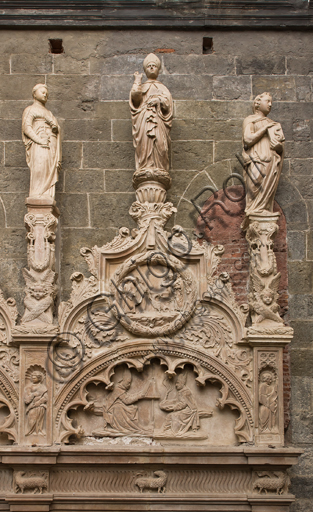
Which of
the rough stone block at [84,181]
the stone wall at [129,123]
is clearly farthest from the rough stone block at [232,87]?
the rough stone block at [84,181]

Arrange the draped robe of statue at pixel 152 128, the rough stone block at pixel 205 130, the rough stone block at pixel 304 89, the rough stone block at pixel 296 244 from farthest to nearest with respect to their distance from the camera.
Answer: the rough stone block at pixel 304 89 < the rough stone block at pixel 205 130 < the rough stone block at pixel 296 244 < the draped robe of statue at pixel 152 128

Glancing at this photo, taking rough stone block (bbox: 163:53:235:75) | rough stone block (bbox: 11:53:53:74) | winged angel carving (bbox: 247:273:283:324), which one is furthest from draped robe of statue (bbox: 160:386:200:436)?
rough stone block (bbox: 11:53:53:74)

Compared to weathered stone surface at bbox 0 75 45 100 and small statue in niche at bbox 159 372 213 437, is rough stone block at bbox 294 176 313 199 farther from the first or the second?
weathered stone surface at bbox 0 75 45 100

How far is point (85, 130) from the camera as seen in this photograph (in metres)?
8.59

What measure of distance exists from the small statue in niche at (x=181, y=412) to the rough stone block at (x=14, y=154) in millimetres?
2749

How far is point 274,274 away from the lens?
25.0ft

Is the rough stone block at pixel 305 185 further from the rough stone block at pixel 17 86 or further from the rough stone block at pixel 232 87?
the rough stone block at pixel 17 86

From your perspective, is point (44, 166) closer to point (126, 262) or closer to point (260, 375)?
point (126, 262)

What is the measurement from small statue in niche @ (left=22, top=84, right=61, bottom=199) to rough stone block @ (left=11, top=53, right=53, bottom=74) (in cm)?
92

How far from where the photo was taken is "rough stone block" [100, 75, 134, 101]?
28.5ft

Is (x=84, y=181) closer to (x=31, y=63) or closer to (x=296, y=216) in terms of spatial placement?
(x=31, y=63)

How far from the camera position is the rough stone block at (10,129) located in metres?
8.60

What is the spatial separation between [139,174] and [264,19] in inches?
94.4

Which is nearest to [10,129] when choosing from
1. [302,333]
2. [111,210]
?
[111,210]
